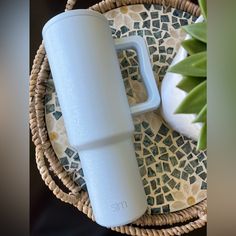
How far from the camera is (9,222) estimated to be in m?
0.37

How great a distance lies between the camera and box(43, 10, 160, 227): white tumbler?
1.06 ft

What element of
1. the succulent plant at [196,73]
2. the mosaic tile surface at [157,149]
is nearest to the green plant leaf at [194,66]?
the succulent plant at [196,73]

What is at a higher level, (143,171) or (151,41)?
(151,41)

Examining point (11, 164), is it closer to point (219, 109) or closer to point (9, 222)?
point (9, 222)

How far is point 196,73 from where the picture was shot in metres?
0.26

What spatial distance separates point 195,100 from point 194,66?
1.0 inches

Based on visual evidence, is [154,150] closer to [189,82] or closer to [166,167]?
[166,167]

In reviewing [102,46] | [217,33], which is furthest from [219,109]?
[102,46]

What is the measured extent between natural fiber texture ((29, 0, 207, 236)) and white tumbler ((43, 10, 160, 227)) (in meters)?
0.04

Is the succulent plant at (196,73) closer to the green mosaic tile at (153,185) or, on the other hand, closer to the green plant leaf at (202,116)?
the green plant leaf at (202,116)

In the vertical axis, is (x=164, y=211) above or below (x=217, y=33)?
below

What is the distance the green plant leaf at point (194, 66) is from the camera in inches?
10.2

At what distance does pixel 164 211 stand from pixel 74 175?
0.11 metres

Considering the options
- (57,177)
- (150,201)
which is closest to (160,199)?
(150,201)
